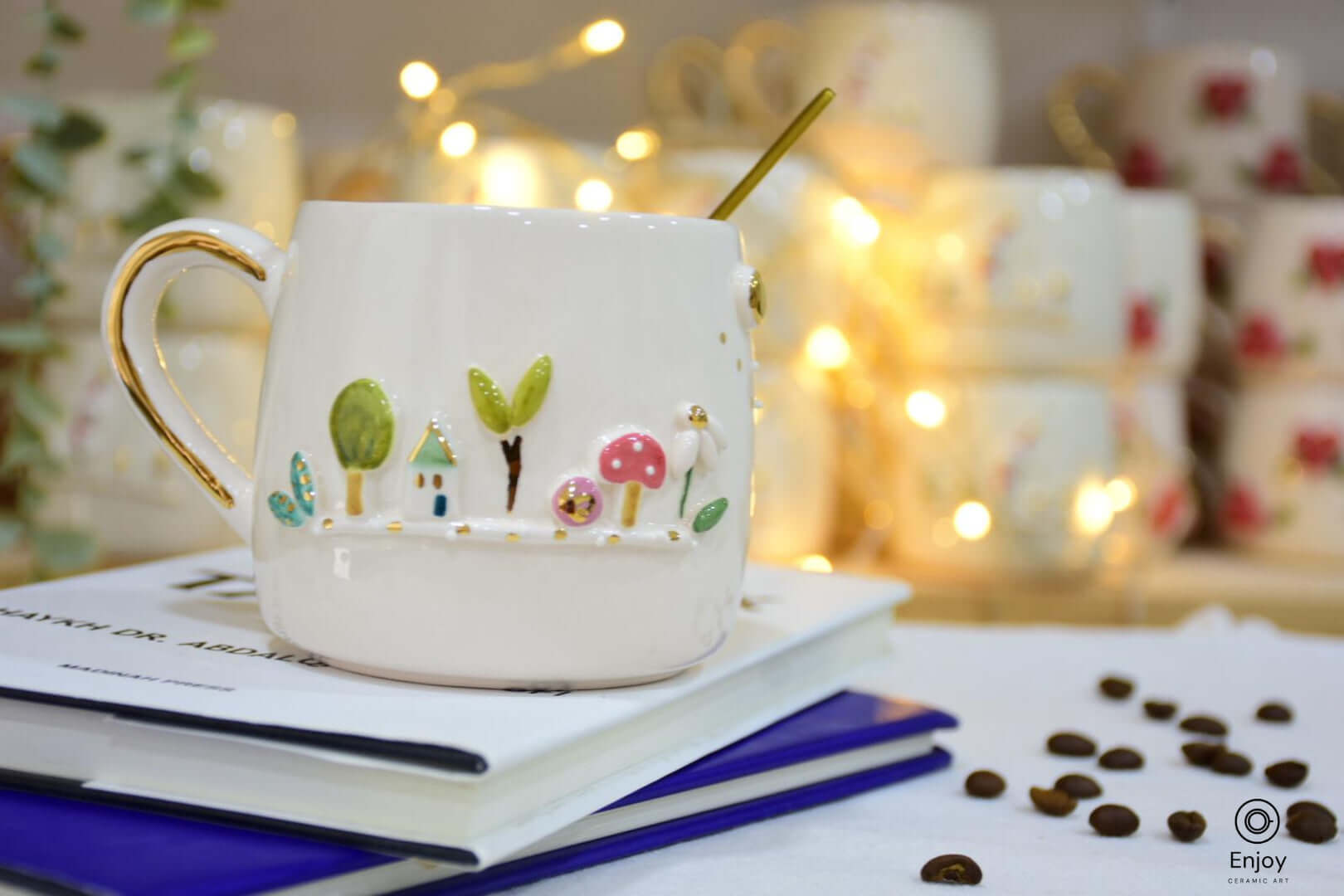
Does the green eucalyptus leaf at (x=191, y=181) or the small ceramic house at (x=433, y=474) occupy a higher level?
the green eucalyptus leaf at (x=191, y=181)

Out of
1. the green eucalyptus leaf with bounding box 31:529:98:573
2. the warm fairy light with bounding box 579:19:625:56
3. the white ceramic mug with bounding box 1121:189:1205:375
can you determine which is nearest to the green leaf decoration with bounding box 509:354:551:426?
the warm fairy light with bounding box 579:19:625:56

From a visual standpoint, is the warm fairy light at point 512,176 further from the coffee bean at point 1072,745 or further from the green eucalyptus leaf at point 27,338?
the coffee bean at point 1072,745

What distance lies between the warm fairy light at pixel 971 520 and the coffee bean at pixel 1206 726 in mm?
457

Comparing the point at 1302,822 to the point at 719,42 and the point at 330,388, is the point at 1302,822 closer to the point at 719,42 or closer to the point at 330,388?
the point at 330,388

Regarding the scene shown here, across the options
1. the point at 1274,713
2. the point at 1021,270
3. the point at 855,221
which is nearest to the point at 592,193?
the point at 855,221

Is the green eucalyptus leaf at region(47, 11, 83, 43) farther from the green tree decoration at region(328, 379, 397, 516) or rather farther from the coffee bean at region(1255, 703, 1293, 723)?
the coffee bean at region(1255, 703, 1293, 723)

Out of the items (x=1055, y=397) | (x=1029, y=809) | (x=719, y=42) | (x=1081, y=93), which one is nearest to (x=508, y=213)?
(x=1029, y=809)

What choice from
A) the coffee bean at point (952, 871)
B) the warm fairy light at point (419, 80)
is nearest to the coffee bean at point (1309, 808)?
the coffee bean at point (952, 871)

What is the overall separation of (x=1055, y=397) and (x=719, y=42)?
0.40m

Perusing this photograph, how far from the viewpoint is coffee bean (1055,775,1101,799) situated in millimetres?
392

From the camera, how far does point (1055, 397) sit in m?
0.92

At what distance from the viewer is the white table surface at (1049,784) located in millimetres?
328

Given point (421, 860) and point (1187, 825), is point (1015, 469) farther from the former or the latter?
point (421, 860)

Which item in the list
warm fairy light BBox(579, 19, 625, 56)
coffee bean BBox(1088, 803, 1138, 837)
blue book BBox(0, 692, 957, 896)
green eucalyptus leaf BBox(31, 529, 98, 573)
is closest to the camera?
blue book BBox(0, 692, 957, 896)
